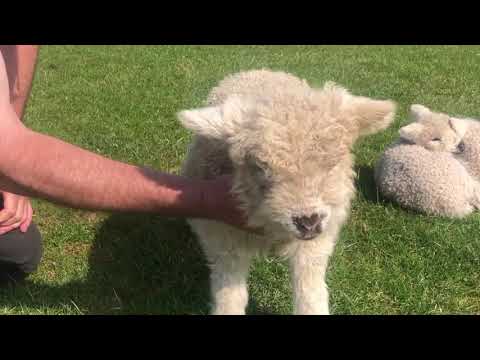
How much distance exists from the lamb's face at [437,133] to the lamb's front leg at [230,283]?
225cm

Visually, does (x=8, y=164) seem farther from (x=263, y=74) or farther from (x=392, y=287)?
(x=392, y=287)

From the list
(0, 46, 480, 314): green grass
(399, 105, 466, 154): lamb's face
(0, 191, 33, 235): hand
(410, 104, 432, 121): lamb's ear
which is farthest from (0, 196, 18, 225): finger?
(410, 104, 432, 121): lamb's ear

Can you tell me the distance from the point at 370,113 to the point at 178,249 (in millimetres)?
2065

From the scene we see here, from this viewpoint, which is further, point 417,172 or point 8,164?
point 417,172

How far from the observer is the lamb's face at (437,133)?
4.68 metres

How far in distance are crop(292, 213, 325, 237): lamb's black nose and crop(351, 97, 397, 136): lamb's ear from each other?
0.62 meters

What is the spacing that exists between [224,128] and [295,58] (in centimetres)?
686

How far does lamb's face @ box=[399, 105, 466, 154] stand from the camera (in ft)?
15.4

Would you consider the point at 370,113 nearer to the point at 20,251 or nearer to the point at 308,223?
the point at 308,223

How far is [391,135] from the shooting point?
227 inches

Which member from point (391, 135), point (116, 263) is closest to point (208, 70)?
point (391, 135)

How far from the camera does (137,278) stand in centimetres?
396

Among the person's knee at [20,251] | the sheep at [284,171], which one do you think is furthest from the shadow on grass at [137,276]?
the sheep at [284,171]

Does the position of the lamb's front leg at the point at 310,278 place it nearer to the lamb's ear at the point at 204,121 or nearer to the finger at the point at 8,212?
the lamb's ear at the point at 204,121
